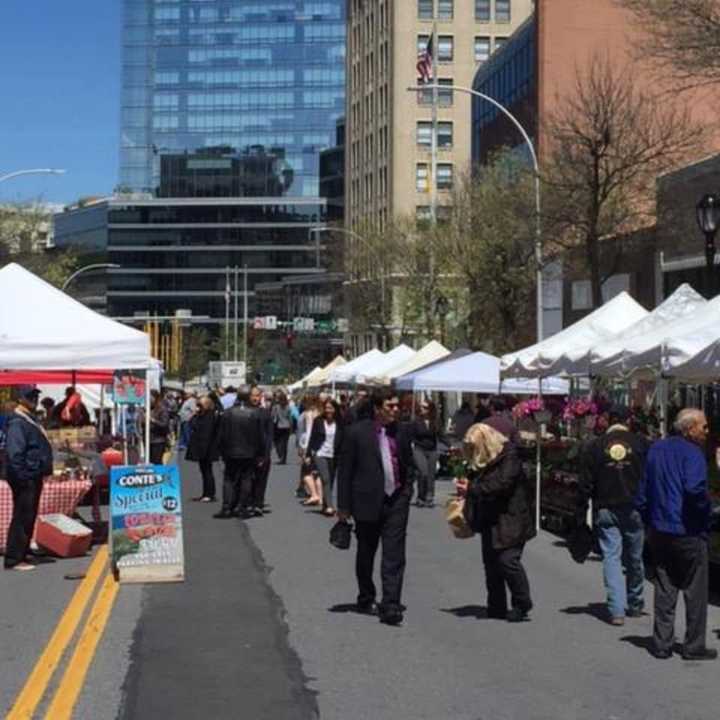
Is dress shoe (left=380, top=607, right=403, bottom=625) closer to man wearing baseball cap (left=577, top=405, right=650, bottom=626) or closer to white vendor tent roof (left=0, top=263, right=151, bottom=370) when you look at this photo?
man wearing baseball cap (left=577, top=405, right=650, bottom=626)

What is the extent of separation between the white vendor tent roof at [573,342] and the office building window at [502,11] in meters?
85.6

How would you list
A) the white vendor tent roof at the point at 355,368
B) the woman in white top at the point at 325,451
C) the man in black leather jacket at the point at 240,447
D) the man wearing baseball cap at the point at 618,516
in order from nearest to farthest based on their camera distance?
1. the man wearing baseball cap at the point at 618,516
2. the man in black leather jacket at the point at 240,447
3. the woman in white top at the point at 325,451
4. the white vendor tent roof at the point at 355,368

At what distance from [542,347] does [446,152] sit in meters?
83.5

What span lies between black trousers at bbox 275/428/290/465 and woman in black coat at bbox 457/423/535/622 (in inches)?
964

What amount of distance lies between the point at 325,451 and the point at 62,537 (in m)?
6.51

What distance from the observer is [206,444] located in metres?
21.5

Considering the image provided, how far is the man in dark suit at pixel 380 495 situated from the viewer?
10102mm

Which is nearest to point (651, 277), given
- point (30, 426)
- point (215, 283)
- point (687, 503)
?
point (30, 426)

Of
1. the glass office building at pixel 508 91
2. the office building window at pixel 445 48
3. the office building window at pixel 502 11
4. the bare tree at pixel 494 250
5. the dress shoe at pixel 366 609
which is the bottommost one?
the dress shoe at pixel 366 609

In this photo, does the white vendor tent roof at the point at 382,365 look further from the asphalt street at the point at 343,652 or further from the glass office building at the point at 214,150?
the glass office building at the point at 214,150

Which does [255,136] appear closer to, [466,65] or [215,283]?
[215,283]

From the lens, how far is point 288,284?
137375mm

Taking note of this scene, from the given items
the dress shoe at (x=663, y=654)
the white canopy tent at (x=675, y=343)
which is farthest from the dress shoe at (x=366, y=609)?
the white canopy tent at (x=675, y=343)

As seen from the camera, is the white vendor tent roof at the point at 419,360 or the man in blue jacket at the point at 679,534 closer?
the man in blue jacket at the point at 679,534
